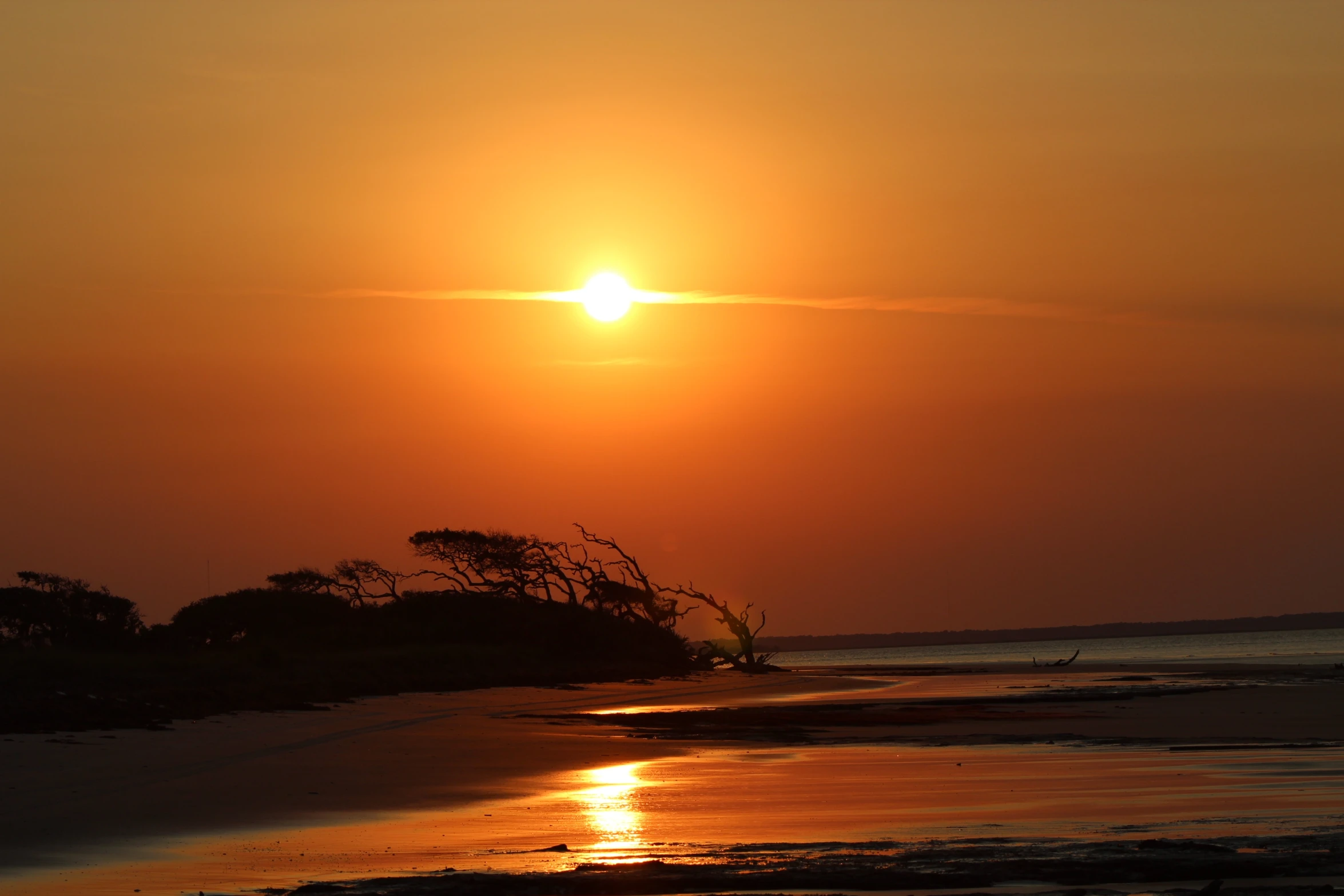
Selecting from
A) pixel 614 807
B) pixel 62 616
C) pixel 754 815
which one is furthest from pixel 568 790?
pixel 62 616

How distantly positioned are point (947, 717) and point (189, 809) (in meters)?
19.1

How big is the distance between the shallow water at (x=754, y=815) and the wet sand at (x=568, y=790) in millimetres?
47

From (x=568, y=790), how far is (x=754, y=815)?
350 cm

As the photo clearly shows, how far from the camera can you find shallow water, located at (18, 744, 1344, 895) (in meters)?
10.5

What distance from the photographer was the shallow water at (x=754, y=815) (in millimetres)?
10461

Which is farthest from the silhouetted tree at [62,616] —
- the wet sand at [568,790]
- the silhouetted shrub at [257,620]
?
the wet sand at [568,790]

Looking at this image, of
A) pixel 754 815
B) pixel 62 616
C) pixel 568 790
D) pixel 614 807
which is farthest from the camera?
pixel 62 616

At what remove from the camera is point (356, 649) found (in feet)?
164

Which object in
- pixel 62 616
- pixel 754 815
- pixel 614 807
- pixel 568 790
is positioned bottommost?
pixel 754 815

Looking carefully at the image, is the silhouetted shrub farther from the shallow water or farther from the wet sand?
the shallow water

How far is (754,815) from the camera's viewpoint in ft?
43.4

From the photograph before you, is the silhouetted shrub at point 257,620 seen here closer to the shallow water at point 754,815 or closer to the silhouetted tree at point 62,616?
the silhouetted tree at point 62,616

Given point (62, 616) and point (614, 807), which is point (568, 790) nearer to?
point (614, 807)

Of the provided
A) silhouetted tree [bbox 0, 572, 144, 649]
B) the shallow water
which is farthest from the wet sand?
silhouetted tree [bbox 0, 572, 144, 649]
